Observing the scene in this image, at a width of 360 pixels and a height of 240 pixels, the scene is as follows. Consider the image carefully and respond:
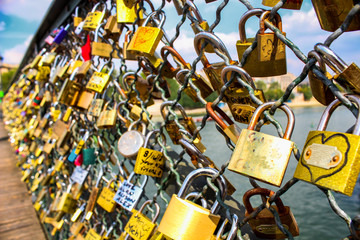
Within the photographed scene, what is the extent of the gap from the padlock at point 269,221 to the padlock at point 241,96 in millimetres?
109

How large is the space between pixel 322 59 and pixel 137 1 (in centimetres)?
48

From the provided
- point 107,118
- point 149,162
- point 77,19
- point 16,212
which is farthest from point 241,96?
point 16,212

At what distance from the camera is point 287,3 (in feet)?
1.14

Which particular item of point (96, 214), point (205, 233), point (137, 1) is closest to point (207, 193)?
point (205, 233)

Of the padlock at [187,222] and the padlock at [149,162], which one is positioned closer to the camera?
the padlock at [187,222]

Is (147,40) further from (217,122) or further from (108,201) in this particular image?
(108,201)

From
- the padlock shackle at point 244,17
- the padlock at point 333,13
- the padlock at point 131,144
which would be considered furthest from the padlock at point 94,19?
the padlock at point 333,13

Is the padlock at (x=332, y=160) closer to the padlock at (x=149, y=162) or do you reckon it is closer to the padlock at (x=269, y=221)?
the padlock at (x=269, y=221)

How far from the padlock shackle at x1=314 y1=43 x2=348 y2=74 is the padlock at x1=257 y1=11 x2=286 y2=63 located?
0.05 metres

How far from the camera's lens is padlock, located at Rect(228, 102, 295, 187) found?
0.31 m

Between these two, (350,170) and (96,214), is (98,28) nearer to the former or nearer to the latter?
(96,214)

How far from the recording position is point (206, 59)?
467mm

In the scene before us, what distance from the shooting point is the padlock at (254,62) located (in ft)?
1.17

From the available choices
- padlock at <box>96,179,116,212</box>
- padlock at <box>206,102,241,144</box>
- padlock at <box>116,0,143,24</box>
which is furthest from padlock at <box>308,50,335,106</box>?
padlock at <box>96,179,116,212</box>
